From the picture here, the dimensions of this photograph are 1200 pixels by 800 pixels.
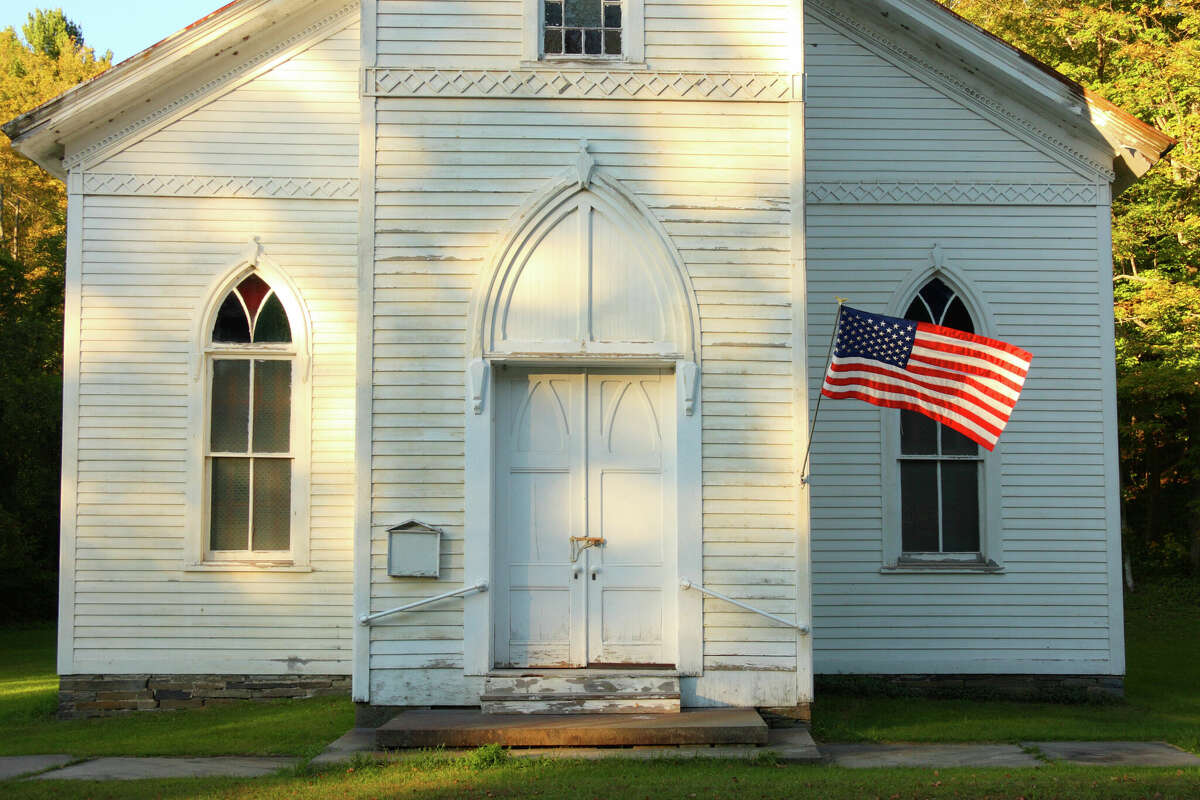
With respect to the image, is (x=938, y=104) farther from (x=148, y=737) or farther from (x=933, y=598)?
(x=148, y=737)

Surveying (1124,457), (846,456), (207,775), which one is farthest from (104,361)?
(1124,457)

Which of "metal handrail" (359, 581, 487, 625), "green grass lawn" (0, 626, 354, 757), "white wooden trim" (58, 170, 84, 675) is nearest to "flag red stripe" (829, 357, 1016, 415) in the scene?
"metal handrail" (359, 581, 487, 625)

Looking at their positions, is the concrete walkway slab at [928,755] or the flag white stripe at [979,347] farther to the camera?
the flag white stripe at [979,347]

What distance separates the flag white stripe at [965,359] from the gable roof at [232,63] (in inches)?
161

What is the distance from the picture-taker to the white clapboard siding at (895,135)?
1252 cm

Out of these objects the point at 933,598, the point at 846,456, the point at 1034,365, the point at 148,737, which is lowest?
the point at 148,737

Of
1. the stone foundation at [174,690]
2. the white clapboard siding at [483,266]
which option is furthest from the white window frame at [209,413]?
the white clapboard siding at [483,266]

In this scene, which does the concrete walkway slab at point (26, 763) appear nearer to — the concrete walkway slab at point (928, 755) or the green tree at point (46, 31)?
A: the concrete walkway slab at point (928, 755)

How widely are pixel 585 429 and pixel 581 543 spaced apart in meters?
0.94

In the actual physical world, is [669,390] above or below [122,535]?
above

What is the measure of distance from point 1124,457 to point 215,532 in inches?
804

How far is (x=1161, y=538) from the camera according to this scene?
1019 inches

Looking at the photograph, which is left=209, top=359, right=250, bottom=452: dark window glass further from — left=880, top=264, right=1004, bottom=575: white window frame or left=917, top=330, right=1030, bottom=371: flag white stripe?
left=917, top=330, right=1030, bottom=371: flag white stripe

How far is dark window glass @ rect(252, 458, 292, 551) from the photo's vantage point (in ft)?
40.6
